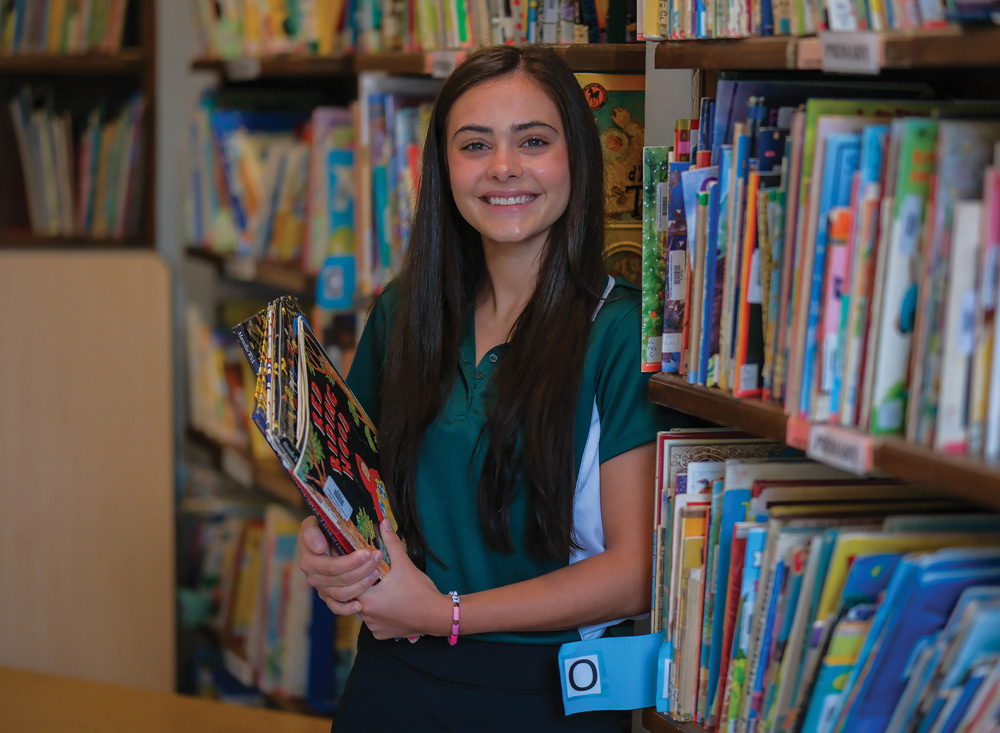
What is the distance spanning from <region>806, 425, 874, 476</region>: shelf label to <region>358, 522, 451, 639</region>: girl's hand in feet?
1.90

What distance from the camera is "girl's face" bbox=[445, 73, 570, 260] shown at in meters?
1.44

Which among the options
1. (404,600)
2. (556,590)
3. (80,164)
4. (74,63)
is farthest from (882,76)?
(80,164)

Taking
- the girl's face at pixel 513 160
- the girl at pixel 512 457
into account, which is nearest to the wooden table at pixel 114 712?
the girl at pixel 512 457

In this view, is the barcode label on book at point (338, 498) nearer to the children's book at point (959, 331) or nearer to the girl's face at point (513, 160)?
the girl's face at point (513, 160)

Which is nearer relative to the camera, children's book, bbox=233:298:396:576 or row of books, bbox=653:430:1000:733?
row of books, bbox=653:430:1000:733

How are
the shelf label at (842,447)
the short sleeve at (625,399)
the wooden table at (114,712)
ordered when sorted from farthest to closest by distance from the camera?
the wooden table at (114,712)
the short sleeve at (625,399)
the shelf label at (842,447)

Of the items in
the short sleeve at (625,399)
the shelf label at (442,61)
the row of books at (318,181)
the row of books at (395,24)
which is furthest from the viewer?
the row of books at (318,181)

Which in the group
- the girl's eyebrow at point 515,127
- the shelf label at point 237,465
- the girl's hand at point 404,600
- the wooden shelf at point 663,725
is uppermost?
the girl's eyebrow at point 515,127

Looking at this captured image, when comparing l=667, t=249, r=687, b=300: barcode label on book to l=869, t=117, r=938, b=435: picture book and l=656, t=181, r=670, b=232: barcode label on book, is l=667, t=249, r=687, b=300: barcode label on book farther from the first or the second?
l=869, t=117, r=938, b=435: picture book

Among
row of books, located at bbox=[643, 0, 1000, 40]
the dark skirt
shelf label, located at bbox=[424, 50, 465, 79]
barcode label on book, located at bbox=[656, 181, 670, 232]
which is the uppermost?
shelf label, located at bbox=[424, 50, 465, 79]

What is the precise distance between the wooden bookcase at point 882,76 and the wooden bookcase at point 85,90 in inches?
92.7

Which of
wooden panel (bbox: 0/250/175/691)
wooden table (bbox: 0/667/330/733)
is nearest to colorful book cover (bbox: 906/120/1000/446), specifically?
wooden table (bbox: 0/667/330/733)

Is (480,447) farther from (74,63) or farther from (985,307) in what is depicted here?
(74,63)

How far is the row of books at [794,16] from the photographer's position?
908mm
